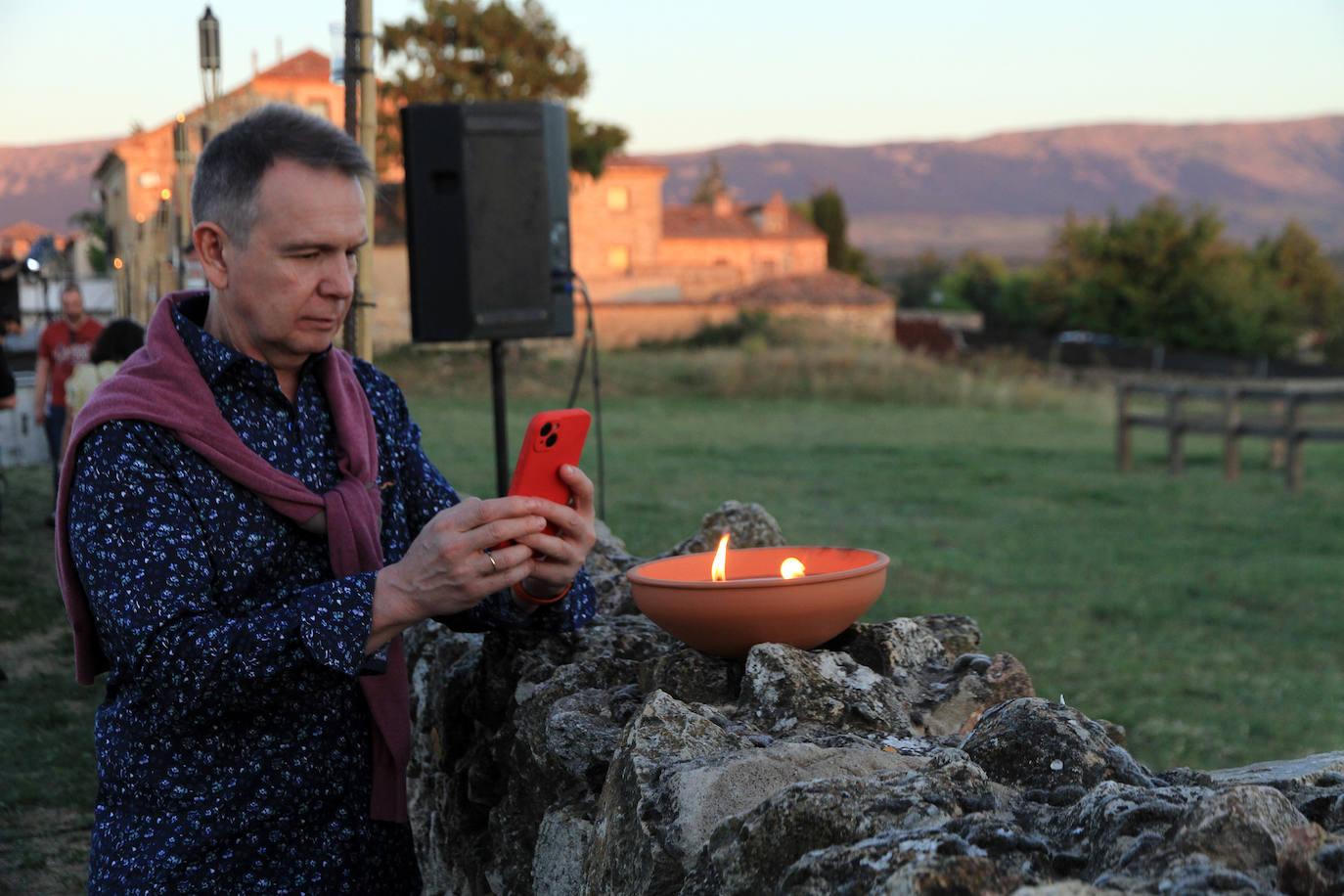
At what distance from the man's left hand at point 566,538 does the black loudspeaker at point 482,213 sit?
439 cm

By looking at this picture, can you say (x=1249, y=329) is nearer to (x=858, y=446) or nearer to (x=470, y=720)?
(x=858, y=446)

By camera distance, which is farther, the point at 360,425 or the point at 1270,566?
the point at 1270,566

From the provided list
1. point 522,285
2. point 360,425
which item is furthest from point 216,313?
point 522,285

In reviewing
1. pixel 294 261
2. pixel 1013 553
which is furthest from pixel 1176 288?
pixel 294 261

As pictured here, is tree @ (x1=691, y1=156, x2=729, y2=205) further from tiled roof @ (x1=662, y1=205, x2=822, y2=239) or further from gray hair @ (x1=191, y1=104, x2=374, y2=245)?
gray hair @ (x1=191, y1=104, x2=374, y2=245)

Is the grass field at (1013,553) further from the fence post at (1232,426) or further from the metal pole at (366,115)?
the metal pole at (366,115)

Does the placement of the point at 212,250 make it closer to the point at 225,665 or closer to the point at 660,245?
the point at 225,665

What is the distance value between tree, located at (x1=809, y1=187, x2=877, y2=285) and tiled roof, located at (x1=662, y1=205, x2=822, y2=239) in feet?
23.1

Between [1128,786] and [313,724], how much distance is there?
3.86 ft

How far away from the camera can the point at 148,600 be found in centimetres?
186

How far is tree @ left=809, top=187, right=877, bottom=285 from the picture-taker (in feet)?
239

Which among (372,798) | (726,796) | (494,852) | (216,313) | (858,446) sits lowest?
(858,446)

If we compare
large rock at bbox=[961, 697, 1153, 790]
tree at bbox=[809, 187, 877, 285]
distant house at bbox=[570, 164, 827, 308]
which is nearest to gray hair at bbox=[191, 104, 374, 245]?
large rock at bbox=[961, 697, 1153, 790]

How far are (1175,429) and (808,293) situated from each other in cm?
3036
